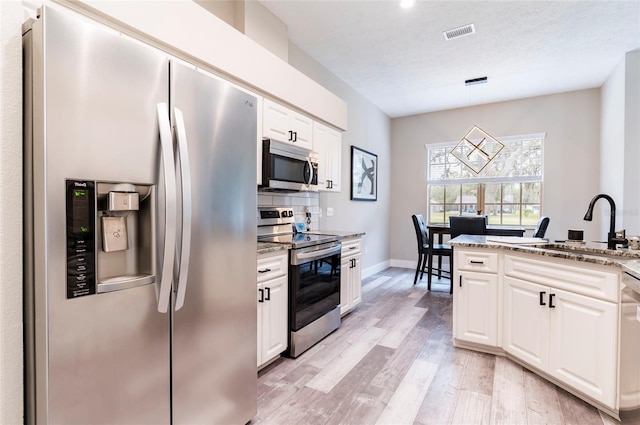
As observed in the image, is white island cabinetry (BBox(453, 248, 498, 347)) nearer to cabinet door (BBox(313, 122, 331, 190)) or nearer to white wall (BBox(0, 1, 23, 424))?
cabinet door (BBox(313, 122, 331, 190))

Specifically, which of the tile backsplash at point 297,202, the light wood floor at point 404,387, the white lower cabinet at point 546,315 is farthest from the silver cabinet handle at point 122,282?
the white lower cabinet at point 546,315

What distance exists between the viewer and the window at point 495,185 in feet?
17.4

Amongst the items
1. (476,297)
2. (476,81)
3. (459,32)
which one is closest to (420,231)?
(476,297)

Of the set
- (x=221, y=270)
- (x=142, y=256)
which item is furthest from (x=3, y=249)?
(x=221, y=270)

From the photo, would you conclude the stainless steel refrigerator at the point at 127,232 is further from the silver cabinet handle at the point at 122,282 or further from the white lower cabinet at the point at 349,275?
the white lower cabinet at the point at 349,275

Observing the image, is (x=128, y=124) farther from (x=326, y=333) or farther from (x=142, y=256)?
(x=326, y=333)

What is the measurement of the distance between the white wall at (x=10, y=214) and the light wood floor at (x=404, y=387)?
1160 millimetres

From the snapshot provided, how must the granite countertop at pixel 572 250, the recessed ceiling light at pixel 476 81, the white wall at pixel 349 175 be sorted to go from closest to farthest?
the granite countertop at pixel 572 250 → the white wall at pixel 349 175 → the recessed ceiling light at pixel 476 81

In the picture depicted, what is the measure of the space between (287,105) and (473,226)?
2.87 m

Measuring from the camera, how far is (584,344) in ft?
6.36

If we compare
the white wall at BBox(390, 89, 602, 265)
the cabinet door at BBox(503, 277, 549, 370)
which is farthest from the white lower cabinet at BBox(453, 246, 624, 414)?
the white wall at BBox(390, 89, 602, 265)

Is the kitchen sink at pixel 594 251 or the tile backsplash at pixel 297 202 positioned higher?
the tile backsplash at pixel 297 202

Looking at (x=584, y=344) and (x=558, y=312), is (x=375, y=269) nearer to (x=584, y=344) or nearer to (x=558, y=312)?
(x=558, y=312)

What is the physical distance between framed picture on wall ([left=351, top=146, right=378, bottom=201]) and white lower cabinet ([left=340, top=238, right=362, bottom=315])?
5.11ft
